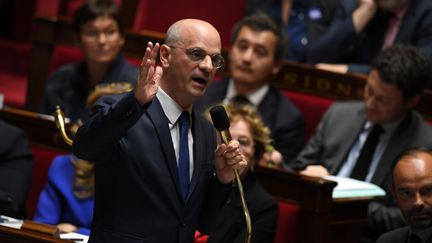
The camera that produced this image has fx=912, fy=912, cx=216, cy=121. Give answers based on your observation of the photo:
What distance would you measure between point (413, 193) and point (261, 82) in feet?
2.12

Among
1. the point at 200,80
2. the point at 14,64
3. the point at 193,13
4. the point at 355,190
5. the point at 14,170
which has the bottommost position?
the point at 14,64

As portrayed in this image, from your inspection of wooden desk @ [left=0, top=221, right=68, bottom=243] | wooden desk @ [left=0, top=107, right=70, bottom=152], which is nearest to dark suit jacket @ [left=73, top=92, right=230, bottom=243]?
wooden desk @ [left=0, top=221, right=68, bottom=243]

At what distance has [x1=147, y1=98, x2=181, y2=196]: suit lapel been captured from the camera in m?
1.10

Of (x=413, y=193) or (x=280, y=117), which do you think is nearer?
(x=413, y=193)

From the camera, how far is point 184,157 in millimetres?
1127

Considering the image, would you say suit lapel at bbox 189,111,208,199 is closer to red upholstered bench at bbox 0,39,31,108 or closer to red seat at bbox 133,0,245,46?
red seat at bbox 133,0,245,46

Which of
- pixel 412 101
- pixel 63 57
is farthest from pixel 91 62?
pixel 412 101

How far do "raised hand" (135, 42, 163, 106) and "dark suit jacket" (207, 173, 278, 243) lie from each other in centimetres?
40

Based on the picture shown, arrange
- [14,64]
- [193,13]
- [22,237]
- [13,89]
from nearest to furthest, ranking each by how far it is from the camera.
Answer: [22,237], [193,13], [13,89], [14,64]

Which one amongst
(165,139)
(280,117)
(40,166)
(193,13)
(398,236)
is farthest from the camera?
(193,13)

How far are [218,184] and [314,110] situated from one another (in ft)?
3.01

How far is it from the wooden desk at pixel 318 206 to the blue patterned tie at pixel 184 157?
0.46 m

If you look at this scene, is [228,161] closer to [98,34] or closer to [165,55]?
[165,55]

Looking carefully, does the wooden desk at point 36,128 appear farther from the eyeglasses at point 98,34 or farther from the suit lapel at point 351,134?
the suit lapel at point 351,134
